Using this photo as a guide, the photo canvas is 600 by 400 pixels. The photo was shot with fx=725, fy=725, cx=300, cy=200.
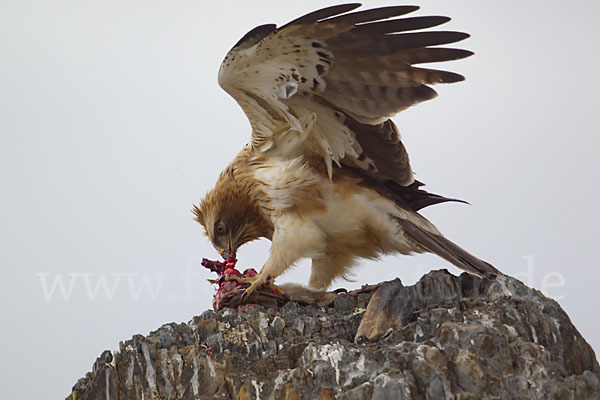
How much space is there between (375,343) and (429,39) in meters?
1.45

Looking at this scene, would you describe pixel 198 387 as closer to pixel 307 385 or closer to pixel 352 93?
pixel 307 385

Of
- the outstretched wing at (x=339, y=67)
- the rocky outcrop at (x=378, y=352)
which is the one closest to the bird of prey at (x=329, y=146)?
the outstretched wing at (x=339, y=67)

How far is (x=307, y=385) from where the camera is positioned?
2631mm

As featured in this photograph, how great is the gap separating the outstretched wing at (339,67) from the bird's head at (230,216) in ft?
1.52

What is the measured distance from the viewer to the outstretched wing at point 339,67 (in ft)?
11.0

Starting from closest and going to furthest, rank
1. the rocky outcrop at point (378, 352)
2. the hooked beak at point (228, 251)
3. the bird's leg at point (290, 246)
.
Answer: the rocky outcrop at point (378, 352), the bird's leg at point (290, 246), the hooked beak at point (228, 251)

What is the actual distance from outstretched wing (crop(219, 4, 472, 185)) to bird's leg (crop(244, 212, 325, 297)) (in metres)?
0.47

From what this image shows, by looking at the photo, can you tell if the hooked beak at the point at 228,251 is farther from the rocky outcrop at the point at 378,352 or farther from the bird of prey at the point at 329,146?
the rocky outcrop at the point at 378,352

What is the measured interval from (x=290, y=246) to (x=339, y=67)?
91 cm

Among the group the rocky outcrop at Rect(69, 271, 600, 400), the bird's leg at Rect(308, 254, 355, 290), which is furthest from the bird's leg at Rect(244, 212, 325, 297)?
the bird's leg at Rect(308, 254, 355, 290)

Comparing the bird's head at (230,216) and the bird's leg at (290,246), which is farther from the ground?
the bird's head at (230,216)

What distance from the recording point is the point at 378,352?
8.97ft

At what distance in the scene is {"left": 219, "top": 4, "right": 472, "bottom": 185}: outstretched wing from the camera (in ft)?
11.0

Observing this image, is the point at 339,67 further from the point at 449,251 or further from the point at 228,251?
the point at 228,251
